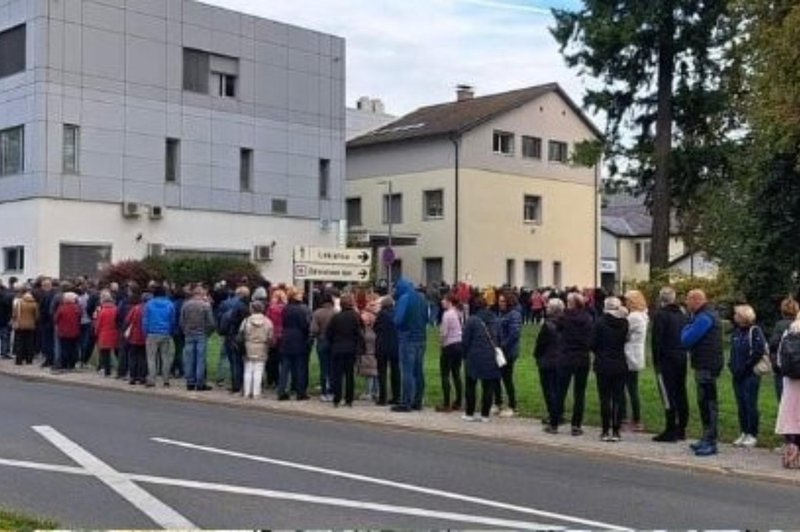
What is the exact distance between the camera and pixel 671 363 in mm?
14547

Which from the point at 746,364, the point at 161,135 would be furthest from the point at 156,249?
the point at 746,364

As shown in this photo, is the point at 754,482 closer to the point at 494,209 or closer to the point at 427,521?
the point at 427,521

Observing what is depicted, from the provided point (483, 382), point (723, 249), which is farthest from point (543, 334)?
point (723, 249)

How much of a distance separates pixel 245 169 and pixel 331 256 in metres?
23.5

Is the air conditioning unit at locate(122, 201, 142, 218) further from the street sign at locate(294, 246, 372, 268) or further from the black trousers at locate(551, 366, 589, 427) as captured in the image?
the black trousers at locate(551, 366, 589, 427)

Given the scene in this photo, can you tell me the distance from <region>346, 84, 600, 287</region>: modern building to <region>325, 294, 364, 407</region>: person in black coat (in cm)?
3284

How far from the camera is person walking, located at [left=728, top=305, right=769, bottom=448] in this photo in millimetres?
14141

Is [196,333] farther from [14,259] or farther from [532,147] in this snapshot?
[532,147]

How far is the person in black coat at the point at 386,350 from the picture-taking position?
18.2 meters

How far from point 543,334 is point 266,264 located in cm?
3174

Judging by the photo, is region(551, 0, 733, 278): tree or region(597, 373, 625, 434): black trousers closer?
region(597, 373, 625, 434): black trousers

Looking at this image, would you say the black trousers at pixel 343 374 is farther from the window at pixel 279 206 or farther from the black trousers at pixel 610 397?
the window at pixel 279 206

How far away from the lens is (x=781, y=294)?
2753cm

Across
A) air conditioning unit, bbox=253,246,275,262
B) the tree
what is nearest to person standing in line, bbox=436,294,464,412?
the tree
